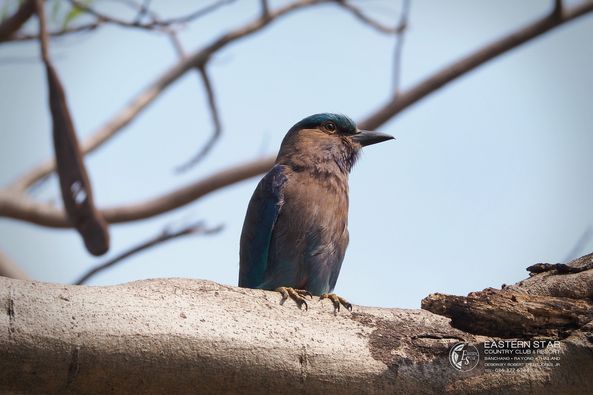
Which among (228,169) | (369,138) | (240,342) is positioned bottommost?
(240,342)

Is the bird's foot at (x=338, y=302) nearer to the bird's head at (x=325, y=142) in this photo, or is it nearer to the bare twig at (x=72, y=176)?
the bird's head at (x=325, y=142)

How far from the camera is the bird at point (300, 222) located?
506cm

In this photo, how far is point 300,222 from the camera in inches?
205

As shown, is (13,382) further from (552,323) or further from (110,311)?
(552,323)

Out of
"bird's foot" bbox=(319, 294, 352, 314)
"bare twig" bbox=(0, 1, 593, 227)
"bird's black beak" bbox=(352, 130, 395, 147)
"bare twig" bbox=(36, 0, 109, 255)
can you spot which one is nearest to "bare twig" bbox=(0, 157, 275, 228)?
"bare twig" bbox=(0, 1, 593, 227)

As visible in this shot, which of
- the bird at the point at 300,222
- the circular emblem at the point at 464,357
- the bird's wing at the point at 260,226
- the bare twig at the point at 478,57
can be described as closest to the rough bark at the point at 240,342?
the circular emblem at the point at 464,357

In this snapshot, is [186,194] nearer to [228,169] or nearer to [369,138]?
[228,169]

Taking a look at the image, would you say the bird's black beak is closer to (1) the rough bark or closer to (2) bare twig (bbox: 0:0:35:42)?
(1) the rough bark

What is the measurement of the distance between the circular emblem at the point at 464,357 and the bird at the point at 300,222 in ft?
5.89

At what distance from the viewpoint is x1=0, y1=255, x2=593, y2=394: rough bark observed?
2.71 m

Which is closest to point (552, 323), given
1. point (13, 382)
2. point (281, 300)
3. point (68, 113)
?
point (281, 300)

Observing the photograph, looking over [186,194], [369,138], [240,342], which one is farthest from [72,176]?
[240,342]

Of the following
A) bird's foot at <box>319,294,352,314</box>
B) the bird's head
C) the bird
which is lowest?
bird's foot at <box>319,294,352,314</box>

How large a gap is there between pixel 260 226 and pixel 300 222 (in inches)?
12.2
